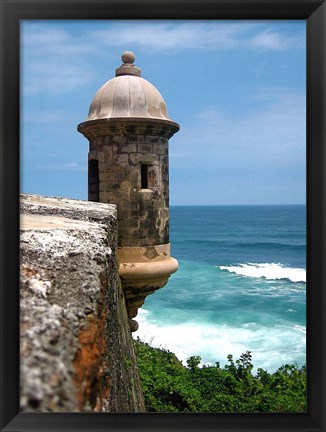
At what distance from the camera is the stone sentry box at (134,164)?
6.92 m

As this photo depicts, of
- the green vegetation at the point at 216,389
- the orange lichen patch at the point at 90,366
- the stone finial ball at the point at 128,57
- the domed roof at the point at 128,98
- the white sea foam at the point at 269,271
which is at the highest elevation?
the stone finial ball at the point at 128,57

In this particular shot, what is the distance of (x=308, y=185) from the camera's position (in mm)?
2102

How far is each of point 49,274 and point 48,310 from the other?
37 centimetres

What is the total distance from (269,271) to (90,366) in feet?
124

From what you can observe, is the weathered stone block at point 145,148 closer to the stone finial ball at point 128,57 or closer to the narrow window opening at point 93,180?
the narrow window opening at point 93,180

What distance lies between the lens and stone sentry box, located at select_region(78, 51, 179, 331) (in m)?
6.92

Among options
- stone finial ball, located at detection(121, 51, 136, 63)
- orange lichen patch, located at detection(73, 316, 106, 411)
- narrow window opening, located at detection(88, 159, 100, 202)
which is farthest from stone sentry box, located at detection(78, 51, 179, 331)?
orange lichen patch, located at detection(73, 316, 106, 411)

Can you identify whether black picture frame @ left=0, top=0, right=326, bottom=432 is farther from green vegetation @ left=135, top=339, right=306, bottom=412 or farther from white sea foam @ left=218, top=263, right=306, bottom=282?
white sea foam @ left=218, top=263, right=306, bottom=282

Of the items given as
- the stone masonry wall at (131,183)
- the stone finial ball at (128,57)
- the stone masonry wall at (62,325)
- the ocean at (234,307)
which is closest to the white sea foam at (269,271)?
the ocean at (234,307)

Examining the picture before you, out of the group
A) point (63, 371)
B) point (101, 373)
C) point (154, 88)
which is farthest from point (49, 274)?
point (154, 88)

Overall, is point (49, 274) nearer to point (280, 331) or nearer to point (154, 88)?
point (154, 88)

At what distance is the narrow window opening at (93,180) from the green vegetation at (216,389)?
3.59 meters

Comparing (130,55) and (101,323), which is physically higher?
(130,55)
